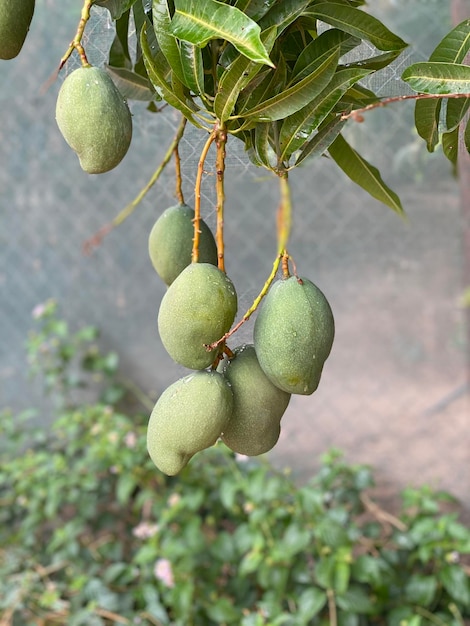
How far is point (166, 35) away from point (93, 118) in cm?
7

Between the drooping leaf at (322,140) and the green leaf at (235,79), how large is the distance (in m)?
0.06

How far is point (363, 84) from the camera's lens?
21.0 inches

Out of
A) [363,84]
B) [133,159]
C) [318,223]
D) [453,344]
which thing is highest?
[363,84]

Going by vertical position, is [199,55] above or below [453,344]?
above

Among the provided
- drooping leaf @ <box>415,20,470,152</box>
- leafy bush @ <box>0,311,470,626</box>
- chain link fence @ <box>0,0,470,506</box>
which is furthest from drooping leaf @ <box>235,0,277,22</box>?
chain link fence @ <box>0,0,470,506</box>

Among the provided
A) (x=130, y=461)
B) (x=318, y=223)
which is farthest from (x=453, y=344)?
(x=130, y=461)

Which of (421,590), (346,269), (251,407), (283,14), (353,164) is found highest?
(283,14)

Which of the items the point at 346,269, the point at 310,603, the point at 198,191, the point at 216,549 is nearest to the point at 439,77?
the point at 198,191

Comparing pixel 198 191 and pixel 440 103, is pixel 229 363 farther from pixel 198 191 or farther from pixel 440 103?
pixel 440 103

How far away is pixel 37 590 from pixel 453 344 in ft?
3.61

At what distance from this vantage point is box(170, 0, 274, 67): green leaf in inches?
14.3

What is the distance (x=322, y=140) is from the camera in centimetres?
A: 44

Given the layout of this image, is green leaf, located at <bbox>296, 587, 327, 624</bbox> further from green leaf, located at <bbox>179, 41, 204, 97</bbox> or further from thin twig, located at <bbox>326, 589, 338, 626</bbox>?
green leaf, located at <bbox>179, 41, 204, 97</bbox>

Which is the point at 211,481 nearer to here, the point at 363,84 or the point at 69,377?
the point at 69,377
